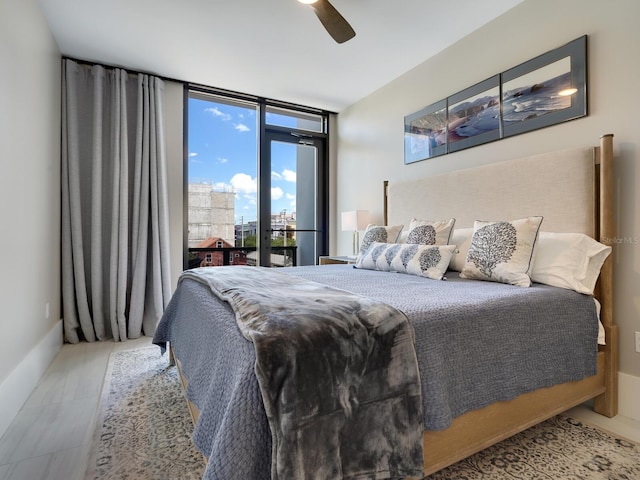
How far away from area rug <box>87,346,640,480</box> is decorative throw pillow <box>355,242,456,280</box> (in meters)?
0.92

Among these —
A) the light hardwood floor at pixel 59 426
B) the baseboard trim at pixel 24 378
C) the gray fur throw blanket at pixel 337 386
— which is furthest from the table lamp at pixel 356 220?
the baseboard trim at pixel 24 378

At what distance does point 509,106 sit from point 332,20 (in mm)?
1397

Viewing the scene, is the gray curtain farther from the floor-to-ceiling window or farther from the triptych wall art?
the triptych wall art

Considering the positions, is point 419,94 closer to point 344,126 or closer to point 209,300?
point 344,126

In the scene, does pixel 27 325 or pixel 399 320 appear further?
pixel 27 325

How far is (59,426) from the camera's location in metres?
1.72

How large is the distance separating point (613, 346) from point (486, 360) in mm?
1054

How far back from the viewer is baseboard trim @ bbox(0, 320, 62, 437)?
5.53ft

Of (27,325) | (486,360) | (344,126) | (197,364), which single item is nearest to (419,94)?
(344,126)

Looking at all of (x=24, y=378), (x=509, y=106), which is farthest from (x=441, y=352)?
(x=24, y=378)

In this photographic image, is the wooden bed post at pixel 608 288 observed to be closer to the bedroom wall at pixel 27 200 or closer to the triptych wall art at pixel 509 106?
the triptych wall art at pixel 509 106

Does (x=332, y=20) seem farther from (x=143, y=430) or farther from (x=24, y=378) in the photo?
(x=24, y=378)

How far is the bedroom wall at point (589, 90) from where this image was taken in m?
1.81

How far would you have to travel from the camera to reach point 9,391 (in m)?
1.75
